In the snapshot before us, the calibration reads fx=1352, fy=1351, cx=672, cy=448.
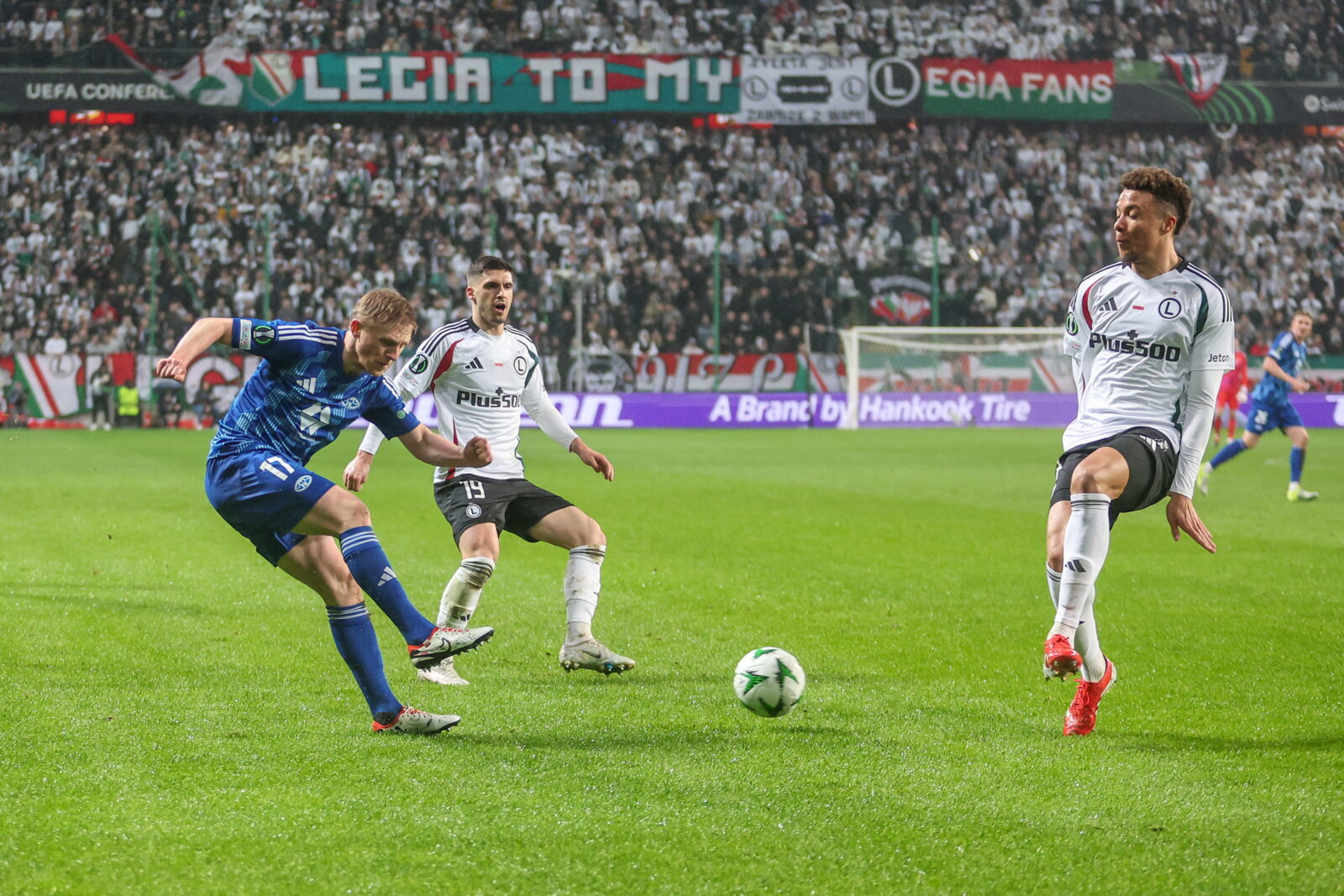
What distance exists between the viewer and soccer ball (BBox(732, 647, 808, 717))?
5.29m

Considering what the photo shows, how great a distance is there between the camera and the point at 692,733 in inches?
204

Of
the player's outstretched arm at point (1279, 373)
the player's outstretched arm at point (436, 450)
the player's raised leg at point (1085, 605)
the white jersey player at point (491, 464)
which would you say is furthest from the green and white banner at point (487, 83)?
the player's raised leg at point (1085, 605)

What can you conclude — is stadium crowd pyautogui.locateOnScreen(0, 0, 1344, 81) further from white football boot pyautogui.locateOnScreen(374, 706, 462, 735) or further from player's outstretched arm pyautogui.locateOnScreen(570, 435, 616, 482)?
white football boot pyautogui.locateOnScreen(374, 706, 462, 735)

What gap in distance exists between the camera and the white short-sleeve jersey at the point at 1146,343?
17.5 ft

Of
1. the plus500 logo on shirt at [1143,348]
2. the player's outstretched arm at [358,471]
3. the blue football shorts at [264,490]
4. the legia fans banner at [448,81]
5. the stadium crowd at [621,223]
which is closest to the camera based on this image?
the blue football shorts at [264,490]

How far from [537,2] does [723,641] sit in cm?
3247

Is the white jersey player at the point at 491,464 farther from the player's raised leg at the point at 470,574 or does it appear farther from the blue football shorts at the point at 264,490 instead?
the blue football shorts at the point at 264,490

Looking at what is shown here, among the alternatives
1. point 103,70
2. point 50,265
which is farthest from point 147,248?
point 103,70

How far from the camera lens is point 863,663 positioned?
6645mm

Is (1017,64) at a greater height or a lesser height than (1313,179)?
greater

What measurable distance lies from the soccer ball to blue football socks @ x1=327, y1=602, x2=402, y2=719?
136 centimetres

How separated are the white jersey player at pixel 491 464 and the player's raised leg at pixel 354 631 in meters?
1.20

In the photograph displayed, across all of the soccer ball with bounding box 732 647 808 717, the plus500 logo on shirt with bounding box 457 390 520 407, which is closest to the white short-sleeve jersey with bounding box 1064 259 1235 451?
the soccer ball with bounding box 732 647 808 717

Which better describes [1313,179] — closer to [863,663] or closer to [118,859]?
[863,663]
